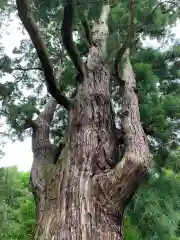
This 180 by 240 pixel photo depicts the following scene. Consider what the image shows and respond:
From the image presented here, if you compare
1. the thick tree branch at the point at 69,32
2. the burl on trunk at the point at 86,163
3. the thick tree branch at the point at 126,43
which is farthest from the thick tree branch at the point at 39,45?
the thick tree branch at the point at 126,43

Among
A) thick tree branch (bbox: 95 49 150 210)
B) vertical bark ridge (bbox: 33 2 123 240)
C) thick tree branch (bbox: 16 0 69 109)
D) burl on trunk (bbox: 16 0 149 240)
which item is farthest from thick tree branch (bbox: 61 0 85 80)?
thick tree branch (bbox: 95 49 150 210)

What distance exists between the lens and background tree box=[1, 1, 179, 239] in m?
3.00

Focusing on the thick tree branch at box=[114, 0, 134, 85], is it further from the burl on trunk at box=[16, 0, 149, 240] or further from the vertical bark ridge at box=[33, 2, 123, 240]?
the vertical bark ridge at box=[33, 2, 123, 240]

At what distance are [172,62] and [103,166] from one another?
347cm

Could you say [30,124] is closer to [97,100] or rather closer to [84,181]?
[97,100]

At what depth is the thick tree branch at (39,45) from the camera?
3.02 meters

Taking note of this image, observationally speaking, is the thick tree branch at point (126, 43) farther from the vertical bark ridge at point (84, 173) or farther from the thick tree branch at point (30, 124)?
the thick tree branch at point (30, 124)

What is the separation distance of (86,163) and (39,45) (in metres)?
1.32

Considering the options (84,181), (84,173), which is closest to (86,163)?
(84,173)

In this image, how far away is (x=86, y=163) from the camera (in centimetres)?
319

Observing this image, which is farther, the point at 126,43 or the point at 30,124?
the point at 30,124

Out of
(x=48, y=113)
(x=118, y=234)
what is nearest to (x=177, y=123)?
(x=48, y=113)

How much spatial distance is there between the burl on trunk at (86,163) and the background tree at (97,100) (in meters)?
0.01

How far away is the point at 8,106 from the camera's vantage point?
5.14 meters
